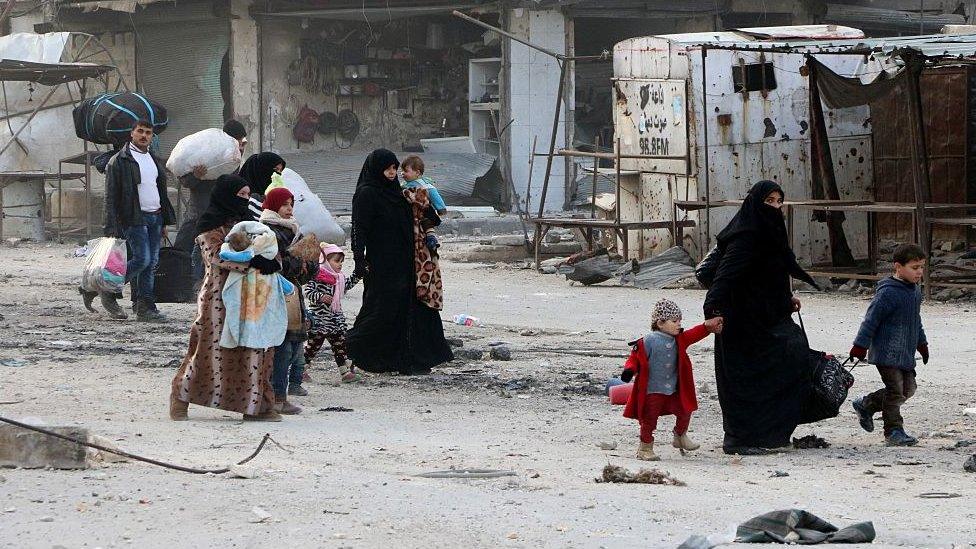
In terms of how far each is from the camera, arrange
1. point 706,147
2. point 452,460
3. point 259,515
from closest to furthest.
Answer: point 259,515
point 452,460
point 706,147

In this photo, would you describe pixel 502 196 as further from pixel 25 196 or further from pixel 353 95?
pixel 25 196

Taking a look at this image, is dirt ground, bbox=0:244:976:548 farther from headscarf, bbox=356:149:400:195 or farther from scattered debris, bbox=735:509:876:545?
headscarf, bbox=356:149:400:195

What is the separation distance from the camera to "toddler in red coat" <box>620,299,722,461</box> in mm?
6832

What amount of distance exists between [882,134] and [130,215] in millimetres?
8588

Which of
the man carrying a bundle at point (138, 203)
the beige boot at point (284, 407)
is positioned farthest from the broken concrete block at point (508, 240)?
the beige boot at point (284, 407)

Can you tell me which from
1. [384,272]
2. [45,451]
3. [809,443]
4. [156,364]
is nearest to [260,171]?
[384,272]

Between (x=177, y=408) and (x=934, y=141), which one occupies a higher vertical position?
(x=934, y=141)

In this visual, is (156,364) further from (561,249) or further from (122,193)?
(561,249)

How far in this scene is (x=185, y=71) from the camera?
24609 millimetres

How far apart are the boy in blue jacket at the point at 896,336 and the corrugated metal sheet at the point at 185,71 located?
18.0m

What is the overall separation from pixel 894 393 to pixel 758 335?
2.45 ft

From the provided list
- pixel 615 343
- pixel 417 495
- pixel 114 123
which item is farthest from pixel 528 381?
pixel 114 123

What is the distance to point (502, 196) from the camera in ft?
78.0

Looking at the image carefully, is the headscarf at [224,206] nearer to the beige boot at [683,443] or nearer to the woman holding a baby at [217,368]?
the woman holding a baby at [217,368]
